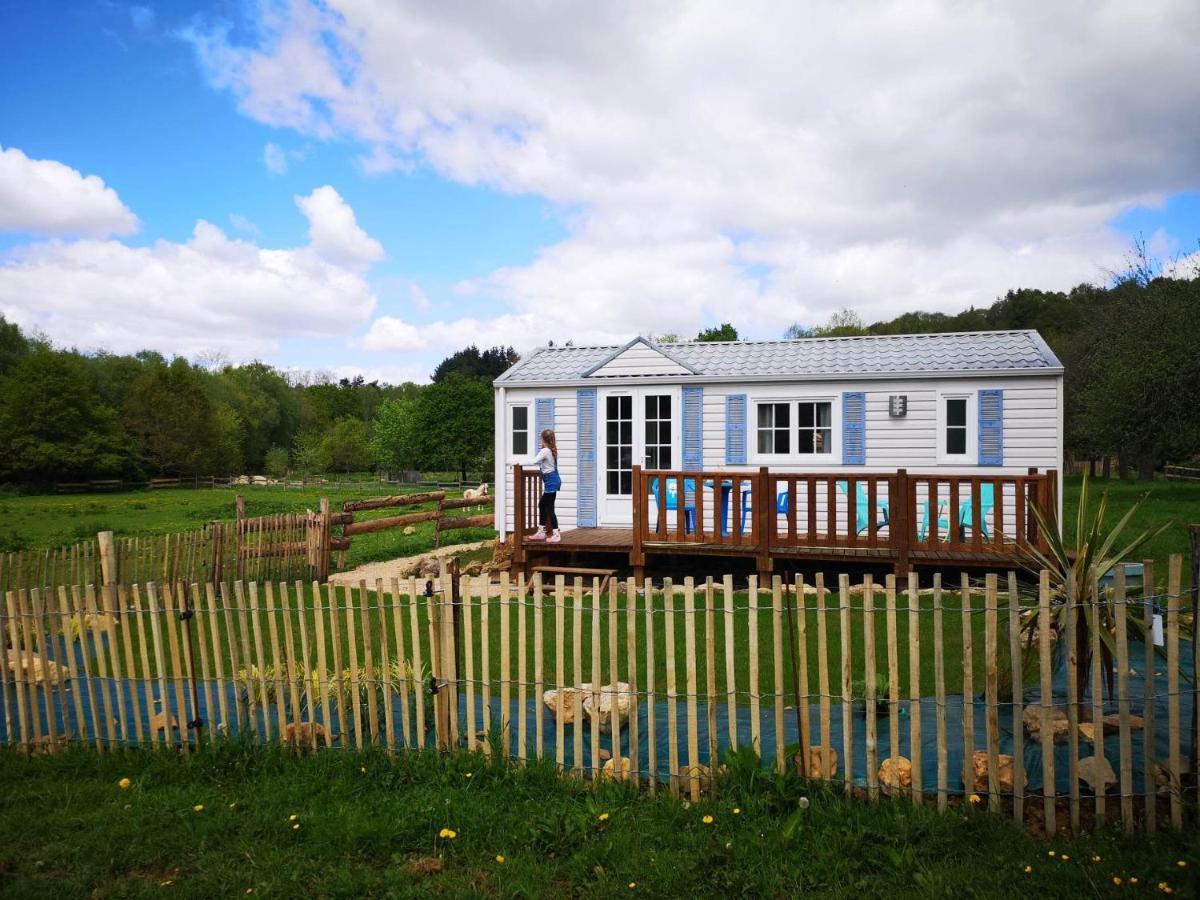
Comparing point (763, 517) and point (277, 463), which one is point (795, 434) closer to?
point (763, 517)

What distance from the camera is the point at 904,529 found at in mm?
8992

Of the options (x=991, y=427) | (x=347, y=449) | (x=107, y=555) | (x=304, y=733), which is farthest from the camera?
(x=347, y=449)

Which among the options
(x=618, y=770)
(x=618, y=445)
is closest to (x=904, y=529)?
(x=618, y=445)

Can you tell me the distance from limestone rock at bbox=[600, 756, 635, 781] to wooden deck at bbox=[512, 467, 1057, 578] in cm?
569

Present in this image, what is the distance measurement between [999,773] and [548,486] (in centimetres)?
770

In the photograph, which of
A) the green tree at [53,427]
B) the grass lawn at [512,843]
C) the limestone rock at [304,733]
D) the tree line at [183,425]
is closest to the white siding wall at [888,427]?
the limestone rock at [304,733]

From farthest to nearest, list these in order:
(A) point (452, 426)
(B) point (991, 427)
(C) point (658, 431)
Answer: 1. (A) point (452, 426)
2. (C) point (658, 431)
3. (B) point (991, 427)

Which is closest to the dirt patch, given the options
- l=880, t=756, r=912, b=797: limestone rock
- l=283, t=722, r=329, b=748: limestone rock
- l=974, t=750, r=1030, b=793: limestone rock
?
l=283, t=722, r=329, b=748: limestone rock

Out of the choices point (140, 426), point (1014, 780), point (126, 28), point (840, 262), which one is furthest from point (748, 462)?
point (140, 426)

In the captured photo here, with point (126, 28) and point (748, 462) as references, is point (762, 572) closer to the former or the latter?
point (748, 462)

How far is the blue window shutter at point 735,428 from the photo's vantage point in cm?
1189

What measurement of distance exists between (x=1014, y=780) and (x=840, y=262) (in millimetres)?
45857

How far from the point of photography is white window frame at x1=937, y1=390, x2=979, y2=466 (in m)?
11.1

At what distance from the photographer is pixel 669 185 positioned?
2352 cm
